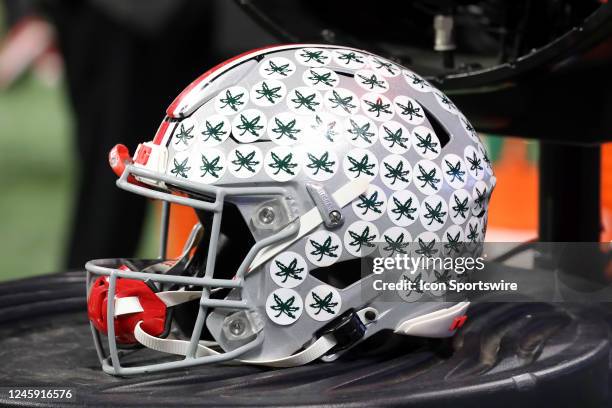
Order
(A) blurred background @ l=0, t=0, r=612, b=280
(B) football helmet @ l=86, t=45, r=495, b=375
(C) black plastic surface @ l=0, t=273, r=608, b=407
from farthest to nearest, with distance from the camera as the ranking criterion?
1. (A) blurred background @ l=0, t=0, r=612, b=280
2. (B) football helmet @ l=86, t=45, r=495, b=375
3. (C) black plastic surface @ l=0, t=273, r=608, b=407

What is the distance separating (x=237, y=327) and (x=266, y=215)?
14cm

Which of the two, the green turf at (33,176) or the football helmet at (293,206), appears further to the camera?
the green turf at (33,176)

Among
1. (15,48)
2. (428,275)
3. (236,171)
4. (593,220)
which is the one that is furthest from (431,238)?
(15,48)

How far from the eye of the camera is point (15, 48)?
18.7 feet

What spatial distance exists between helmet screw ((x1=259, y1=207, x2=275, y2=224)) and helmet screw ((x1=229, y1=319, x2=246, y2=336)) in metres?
0.13

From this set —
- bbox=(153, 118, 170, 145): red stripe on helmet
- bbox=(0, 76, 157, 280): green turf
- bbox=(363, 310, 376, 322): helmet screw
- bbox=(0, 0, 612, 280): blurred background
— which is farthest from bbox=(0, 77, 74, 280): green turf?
bbox=(363, 310, 376, 322): helmet screw

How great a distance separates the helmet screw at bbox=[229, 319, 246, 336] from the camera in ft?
4.28

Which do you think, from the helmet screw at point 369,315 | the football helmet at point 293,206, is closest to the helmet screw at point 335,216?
the football helmet at point 293,206

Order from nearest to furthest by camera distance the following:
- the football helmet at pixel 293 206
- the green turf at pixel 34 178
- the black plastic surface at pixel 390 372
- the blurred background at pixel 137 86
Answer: the black plastic surface at pixel 390 372 < the football helmet at pixel 293 206 < the blurred background at pixel 137 86 < the green turf at pixel 34 178

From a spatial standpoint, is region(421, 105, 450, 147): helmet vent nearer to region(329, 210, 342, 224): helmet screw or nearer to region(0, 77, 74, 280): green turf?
region(329, 210, 342, 224): helmet screw

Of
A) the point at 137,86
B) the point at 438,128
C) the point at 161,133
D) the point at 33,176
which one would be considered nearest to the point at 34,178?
the point at 33,176

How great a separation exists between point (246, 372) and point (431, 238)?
28 centimetres

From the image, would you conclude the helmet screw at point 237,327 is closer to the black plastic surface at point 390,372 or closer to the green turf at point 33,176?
the black plastic surface at point 390,372

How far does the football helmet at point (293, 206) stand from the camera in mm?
1278
